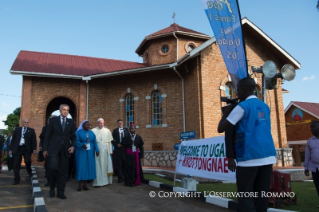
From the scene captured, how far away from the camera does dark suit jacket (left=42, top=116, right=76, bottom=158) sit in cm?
595

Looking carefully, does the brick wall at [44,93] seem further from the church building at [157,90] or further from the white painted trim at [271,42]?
the white painted trim at [271,42]

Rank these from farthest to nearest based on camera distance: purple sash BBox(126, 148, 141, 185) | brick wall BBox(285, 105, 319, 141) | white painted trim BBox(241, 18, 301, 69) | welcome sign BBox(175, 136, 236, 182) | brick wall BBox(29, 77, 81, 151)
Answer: brick wall BBox(285, 105, 319, 141)
brick wall BBox(29, 77, 81, 151)
white painted trim BBox(241, 18, 301, 69)
purple sash BBox(126, 148, 141, 185)
welcome sign BBox(175, 136, 236, 182)

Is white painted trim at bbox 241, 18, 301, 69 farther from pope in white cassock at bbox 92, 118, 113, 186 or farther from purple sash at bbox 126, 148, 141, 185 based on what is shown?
pope in white cassock at bbox 92, 118, 113, 186

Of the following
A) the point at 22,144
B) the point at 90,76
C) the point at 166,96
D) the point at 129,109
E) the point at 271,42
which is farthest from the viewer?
the point at 129,109

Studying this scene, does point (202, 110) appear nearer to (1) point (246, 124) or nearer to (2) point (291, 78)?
A: (2) point (291, 78)

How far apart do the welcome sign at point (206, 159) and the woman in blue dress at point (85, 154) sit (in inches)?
99.3

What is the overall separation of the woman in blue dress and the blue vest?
5154 millimetres

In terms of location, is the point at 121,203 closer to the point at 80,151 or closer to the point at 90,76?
the point at 80,151

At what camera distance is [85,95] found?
17.3 meters

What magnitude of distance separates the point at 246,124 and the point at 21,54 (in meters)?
19.7

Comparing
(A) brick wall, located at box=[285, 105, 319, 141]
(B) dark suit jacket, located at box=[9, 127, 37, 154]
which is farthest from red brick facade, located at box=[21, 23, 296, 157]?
(A) brick wall, located at box=[285, 105, 319, 141]

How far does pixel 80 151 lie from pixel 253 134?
18.2 ft

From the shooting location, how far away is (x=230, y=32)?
6000mm

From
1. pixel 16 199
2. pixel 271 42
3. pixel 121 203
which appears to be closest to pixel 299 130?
pixel 271 42
